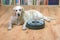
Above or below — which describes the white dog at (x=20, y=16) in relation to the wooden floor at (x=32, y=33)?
above

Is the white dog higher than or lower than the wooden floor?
higher

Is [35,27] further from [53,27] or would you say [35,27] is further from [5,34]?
[5,34]

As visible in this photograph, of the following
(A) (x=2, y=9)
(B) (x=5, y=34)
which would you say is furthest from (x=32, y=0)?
(B) (x=5, y=34)

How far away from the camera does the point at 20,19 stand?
8.43 feet

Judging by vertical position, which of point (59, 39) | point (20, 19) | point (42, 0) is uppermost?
point (42, 0)

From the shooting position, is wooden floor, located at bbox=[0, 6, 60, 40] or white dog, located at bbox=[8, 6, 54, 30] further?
white dog, located at bbox=[8, 6, 54, 30]

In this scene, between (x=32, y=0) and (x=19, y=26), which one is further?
(x=32, y=0)

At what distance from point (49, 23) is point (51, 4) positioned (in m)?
Result: 1.38

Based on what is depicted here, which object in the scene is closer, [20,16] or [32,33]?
[32,33]

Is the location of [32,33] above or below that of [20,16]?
below

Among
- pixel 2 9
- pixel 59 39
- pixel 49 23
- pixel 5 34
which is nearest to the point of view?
pixel 59 39

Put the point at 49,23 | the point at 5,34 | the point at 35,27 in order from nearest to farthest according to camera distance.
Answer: the point at 5,34 < the point at 35,27 < the point at 49,23

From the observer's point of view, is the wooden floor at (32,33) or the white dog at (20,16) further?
the white dog at (20,16)

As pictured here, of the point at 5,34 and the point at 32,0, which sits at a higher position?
the point at 32,0
